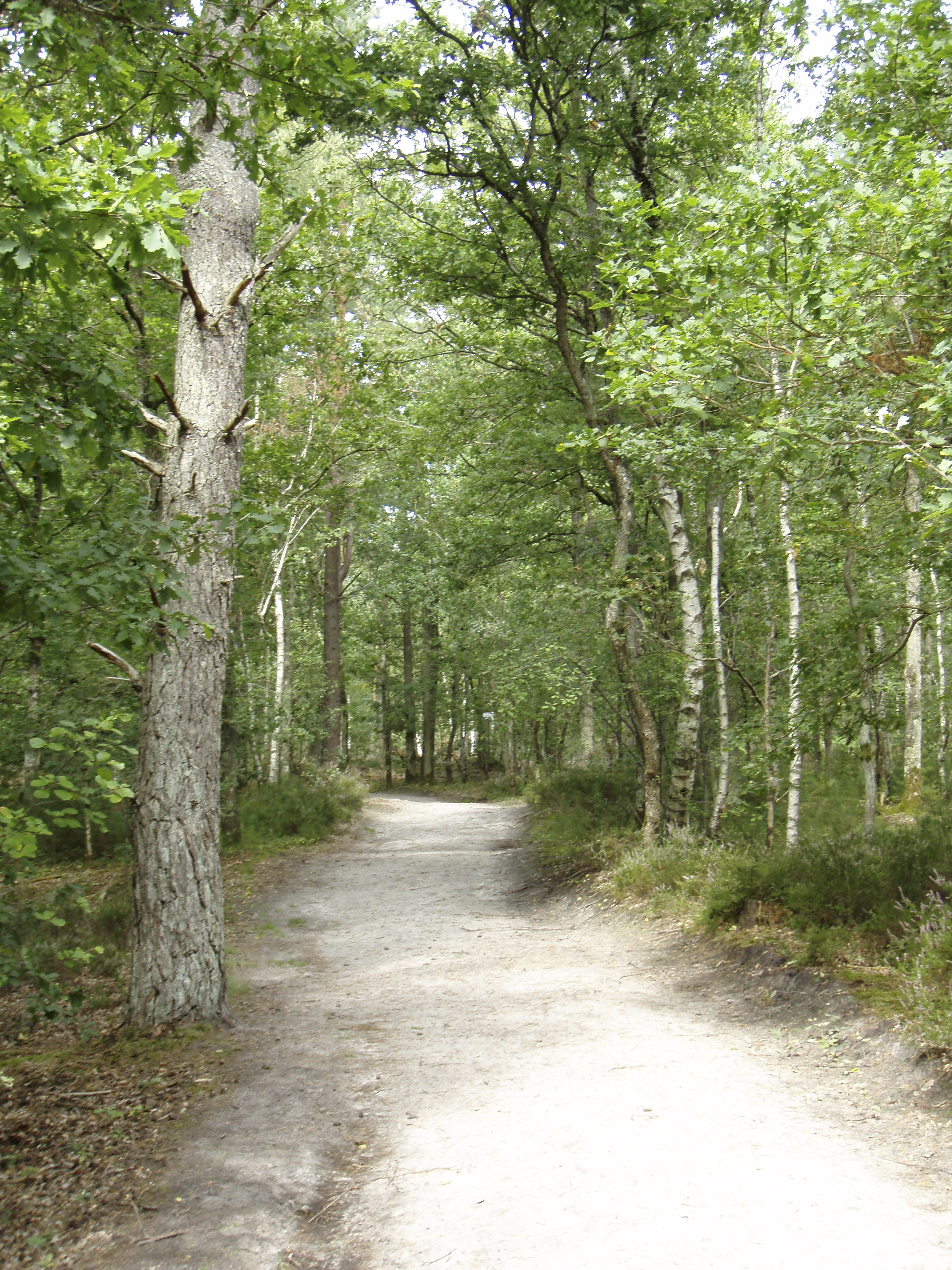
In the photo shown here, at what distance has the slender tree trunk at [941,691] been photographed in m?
10.9

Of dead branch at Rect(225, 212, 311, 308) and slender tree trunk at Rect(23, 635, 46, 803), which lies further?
slender tree trunk at Rect(23, 635, 46, 803)

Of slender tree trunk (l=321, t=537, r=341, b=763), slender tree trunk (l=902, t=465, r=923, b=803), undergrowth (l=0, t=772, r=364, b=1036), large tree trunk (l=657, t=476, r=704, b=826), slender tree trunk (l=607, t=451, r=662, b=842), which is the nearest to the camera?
undergrowth (l=0, t=772, r=364, b=1036)

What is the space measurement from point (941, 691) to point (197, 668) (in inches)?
628

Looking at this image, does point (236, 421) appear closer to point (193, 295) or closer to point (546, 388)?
point (193, 295)

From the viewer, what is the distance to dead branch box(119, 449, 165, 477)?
232 inches

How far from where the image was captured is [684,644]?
11.4 meters

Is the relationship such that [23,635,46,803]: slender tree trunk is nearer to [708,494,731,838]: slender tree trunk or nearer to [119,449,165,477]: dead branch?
[119,449,165,477]: dead branch

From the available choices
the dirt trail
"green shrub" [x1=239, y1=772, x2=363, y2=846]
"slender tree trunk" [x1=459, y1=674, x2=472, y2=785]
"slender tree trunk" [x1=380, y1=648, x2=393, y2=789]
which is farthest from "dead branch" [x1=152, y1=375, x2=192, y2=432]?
"slender tree trunk" [x1=380, y1=648, x2=393, y2=789]

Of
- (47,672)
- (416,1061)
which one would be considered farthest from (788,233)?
(47,672)

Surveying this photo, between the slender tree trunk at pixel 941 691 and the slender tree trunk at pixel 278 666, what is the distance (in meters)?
11.1

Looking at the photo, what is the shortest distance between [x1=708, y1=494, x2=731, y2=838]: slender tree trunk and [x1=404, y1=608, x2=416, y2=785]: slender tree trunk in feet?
73.2

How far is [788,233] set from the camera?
16.7ft

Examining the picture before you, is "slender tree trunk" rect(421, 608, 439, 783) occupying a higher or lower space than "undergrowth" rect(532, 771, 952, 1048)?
higher

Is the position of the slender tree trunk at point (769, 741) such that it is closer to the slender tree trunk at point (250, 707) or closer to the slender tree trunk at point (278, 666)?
the slender tree trunk at point (250, 707)
